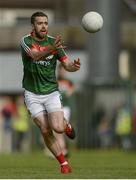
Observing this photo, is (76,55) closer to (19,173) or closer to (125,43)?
(125,43)

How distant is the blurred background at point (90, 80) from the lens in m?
33.5

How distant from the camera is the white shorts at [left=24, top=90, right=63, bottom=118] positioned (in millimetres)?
15180

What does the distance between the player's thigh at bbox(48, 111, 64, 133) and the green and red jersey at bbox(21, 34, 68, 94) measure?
1.22ft

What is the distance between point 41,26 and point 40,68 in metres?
0.66

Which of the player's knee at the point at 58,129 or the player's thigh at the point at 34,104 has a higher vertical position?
the player's thigh at the point at 34,104

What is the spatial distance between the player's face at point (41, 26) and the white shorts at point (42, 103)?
933 mm

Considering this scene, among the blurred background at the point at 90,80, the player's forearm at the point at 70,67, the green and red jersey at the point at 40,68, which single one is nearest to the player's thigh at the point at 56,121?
the green and red jersey at the point at 40,68

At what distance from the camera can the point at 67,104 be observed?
2317 centimetres

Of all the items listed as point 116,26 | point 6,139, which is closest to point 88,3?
point 116,26

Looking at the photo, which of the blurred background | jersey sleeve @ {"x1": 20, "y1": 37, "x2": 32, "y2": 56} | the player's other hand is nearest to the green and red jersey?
jersey sleeve @ {"x1": 20, "y1": 37, "x2": 32, "y2": 56}

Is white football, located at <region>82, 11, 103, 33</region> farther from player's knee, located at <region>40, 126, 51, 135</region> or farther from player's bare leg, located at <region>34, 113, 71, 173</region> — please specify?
player's knee, located at <region>40, 126, 51, 135</region>

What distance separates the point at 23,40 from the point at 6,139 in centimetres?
1940

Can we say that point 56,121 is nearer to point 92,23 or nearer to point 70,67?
point 70,67

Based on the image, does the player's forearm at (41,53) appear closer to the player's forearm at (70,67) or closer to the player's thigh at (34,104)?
the player's forearm at (70,67)
